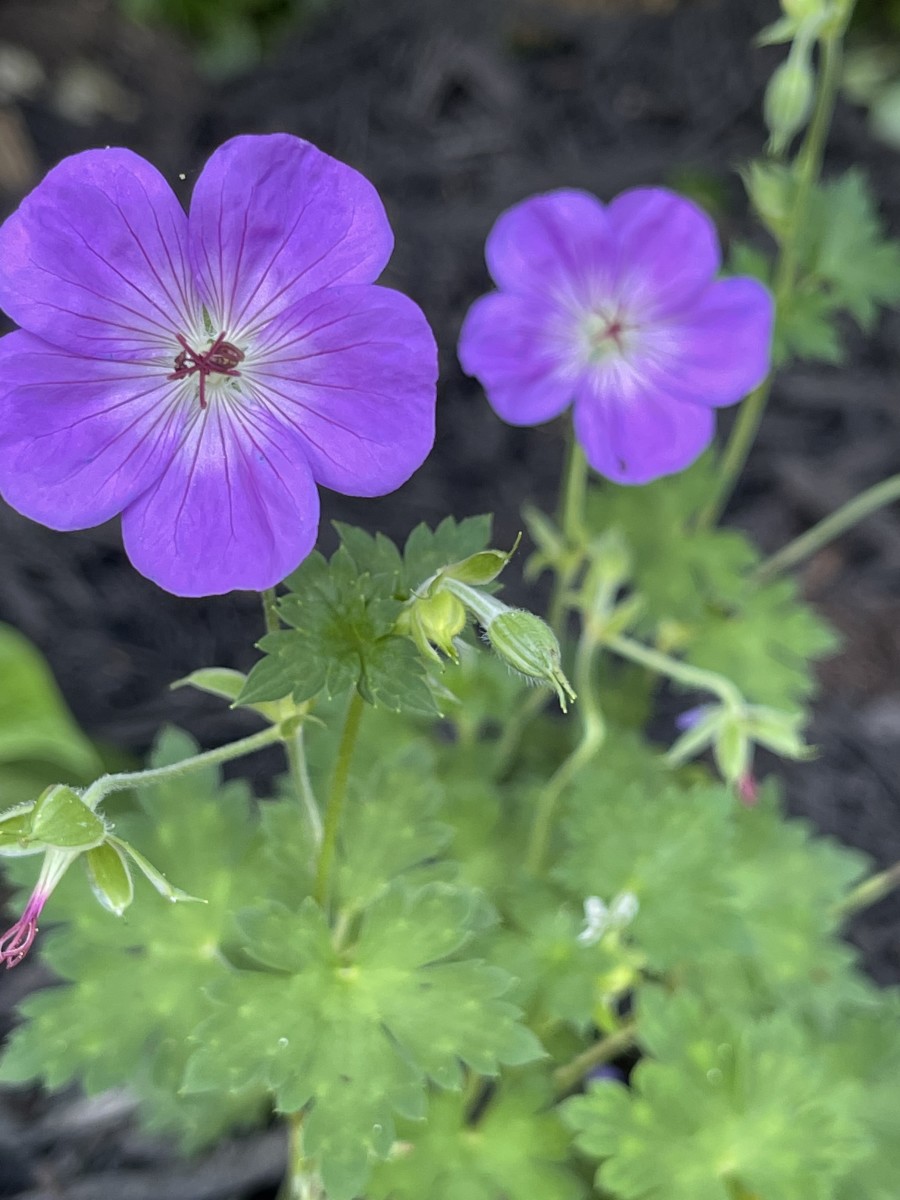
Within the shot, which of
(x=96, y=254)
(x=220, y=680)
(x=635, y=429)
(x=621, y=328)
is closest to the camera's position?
(x=96, y=254)

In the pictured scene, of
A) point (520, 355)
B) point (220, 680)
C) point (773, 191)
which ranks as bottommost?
point (220, 680)

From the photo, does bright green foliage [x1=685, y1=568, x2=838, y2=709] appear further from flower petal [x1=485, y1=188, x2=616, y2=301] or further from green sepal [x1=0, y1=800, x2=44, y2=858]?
green sepal [x1=0, y1=800, x2=44, y2=858]

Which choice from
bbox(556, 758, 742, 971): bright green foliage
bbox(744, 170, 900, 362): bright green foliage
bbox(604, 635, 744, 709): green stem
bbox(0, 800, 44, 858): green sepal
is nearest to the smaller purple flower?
bbox(0, 800, 44, 858): green sepal

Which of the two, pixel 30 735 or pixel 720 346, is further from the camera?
pixel 30 735

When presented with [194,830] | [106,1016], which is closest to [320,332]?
[194,830]

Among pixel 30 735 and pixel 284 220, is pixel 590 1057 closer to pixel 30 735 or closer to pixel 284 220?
pixel 30 735

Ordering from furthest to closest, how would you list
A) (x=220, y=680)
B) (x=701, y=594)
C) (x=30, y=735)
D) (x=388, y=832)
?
(x=701, y=594)
(x=30, y=735)
(x=388, y=832)
(x=220, y=680)

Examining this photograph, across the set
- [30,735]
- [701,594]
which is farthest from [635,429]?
[30,735]

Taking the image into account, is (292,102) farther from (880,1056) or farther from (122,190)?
(880,1056)
